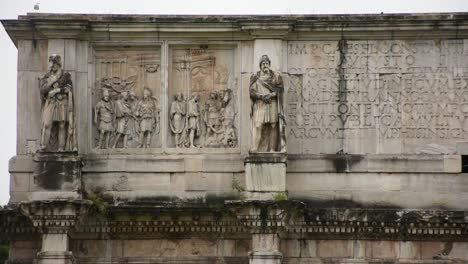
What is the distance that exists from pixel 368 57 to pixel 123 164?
15.8 ft

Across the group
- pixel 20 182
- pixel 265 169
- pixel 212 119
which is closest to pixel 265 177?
pixel 265 169

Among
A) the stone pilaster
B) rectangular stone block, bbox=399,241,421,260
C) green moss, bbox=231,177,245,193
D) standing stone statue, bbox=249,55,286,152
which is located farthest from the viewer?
green moss, bbox=231,177,245,193

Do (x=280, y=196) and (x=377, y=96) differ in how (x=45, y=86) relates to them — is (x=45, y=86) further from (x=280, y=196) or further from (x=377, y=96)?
(x=377, y=96)

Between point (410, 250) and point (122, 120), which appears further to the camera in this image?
point (122, 120)

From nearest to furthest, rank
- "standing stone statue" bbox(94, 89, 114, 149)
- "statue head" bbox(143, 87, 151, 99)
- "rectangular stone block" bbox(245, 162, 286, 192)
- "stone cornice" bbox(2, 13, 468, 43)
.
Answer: "rectangular stone block" bbox(245, 162, 286, 192), "stone cornice" bbox(2, 13, 468, 43), "standing stone statue" bbox(94, 89, 114, 149), "statue head" bbox(143, 87, 151, 99)

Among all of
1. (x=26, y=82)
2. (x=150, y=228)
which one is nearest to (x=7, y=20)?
(x=26, y=82)

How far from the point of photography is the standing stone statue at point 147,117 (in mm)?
25109

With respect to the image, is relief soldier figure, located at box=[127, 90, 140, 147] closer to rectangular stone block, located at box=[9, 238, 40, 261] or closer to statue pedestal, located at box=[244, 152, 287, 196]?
statue pedestal, located at box=[244, 152, 287, 196]

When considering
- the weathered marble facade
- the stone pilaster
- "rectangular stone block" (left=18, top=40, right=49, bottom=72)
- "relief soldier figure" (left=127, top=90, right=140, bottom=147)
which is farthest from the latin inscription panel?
"rectangular stone block" (left=18, top=40, right=49, bottom=72)

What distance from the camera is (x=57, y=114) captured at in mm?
24391

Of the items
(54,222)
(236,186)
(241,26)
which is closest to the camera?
(54,222)

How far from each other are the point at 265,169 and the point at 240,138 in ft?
3.34

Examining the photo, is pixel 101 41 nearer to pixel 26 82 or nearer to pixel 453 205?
pixel 26 82

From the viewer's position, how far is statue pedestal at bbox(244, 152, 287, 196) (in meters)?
24.2
